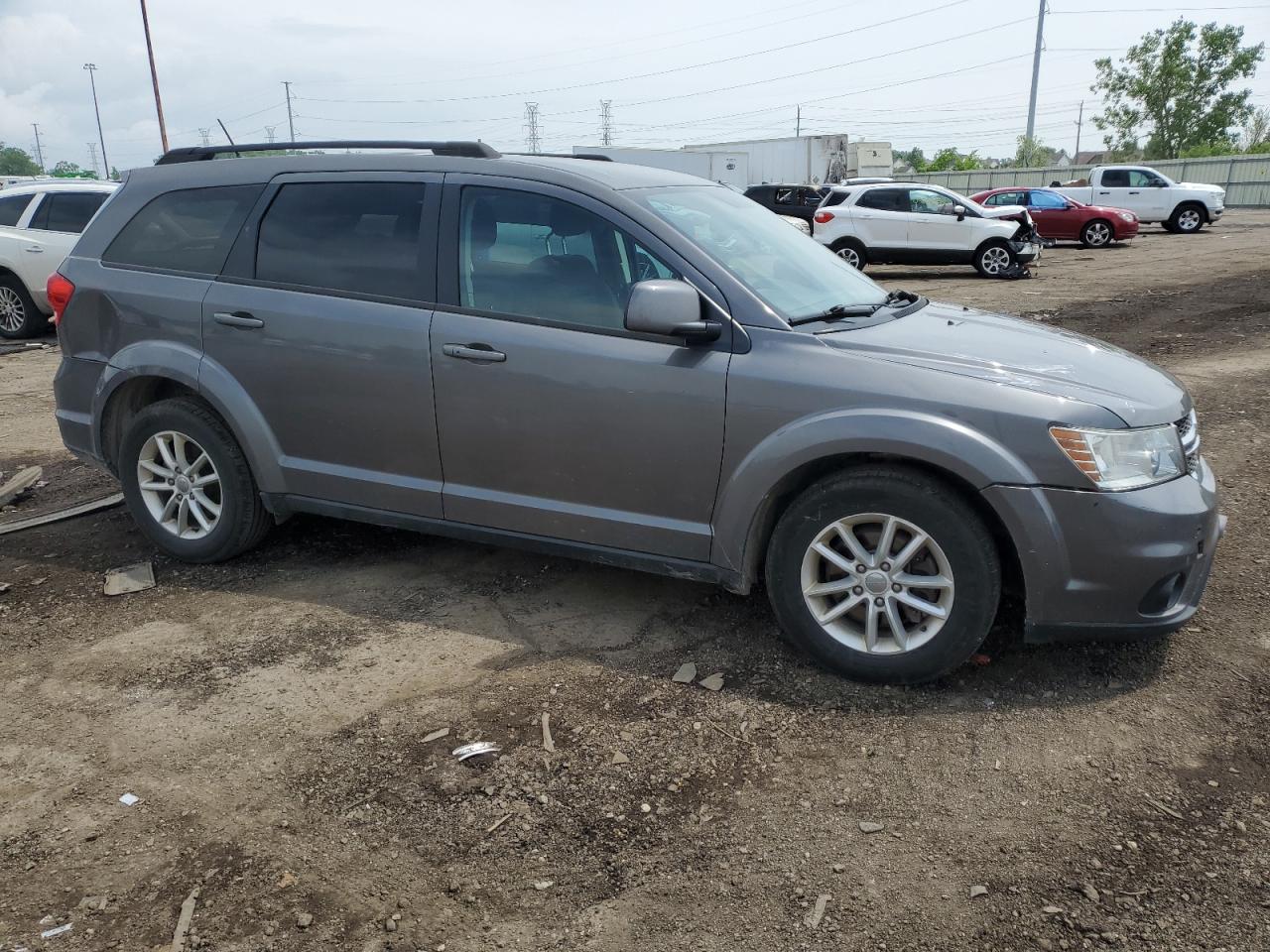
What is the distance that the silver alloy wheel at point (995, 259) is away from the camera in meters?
18.8

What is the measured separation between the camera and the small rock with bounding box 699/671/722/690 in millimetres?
3680

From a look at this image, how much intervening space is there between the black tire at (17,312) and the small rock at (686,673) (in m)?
11.9

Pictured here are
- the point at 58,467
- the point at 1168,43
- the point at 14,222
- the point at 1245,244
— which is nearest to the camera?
the point at 58,467

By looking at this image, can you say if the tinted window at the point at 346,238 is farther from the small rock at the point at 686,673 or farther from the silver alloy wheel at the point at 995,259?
the silver alloy wheel at the point at 995,259

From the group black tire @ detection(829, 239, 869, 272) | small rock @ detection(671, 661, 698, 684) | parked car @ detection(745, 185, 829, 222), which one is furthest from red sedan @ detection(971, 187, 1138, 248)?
small rock @ detection(671, 661, 698, 684)

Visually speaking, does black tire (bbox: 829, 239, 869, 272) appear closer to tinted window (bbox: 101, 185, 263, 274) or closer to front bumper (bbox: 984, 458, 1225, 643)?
tinted window (bbox: 101, 185, 263, 274)

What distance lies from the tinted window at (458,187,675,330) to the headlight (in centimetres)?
154

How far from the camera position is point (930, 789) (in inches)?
120

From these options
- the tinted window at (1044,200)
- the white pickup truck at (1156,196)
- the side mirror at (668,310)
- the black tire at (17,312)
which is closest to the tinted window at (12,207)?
the black tire at (17,312)

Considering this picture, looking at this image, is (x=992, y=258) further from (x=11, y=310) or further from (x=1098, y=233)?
(x=11, y=310)

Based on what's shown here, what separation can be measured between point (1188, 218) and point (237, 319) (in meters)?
30.2

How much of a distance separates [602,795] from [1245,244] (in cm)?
2457

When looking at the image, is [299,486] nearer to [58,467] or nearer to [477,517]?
[477,517]

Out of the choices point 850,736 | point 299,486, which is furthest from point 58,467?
point 850,736
